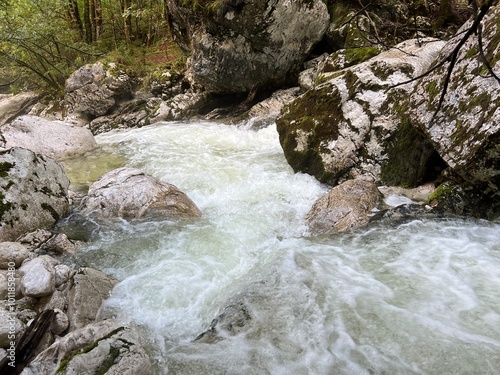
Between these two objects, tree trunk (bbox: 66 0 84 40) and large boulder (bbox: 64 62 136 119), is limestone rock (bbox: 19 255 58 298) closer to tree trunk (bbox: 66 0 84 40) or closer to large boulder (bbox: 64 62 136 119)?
large boulder (bbox: 64 62 136 119)

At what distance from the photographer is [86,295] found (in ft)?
13.4

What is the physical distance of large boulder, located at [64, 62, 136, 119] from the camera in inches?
597

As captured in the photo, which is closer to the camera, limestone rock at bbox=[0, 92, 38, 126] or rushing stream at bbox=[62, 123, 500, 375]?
rushing stream at bbox=[62, 123, 500, 375]

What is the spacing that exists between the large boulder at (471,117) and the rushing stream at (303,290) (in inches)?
34.2

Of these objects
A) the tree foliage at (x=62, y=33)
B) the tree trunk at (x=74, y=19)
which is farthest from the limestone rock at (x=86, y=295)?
the tree trunk at (x=74, y=19)

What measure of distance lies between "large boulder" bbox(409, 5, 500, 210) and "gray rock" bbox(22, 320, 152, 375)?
14.5 ft

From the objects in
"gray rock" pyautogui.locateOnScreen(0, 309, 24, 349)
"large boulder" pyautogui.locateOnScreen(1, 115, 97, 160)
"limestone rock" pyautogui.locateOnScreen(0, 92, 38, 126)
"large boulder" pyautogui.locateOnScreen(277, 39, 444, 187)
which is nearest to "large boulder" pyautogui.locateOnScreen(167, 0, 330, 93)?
"large boulder" pyautogui.locateOnScreen(277, 39, 444, 187)

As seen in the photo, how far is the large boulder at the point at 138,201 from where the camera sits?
21.1 ft

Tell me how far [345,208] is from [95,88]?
13328mm

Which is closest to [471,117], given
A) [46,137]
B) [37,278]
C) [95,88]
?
[37,278]

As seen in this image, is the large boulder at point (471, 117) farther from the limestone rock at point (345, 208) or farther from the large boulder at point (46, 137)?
the large boulder at point (46, 137)

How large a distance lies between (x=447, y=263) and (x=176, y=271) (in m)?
3.60

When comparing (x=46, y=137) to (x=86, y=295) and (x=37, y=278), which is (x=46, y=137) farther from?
(x=86, y=295)

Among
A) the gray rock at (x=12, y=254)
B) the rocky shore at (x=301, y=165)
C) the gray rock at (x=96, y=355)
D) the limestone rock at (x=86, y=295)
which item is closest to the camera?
the gray rock at (x=96, y=355)
